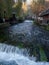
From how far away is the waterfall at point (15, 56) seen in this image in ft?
31.8

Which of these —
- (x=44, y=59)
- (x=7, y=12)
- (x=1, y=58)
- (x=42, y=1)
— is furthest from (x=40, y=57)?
(x=42, y=1)

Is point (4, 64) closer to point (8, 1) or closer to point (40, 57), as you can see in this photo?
point (40, 57)

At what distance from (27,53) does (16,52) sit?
664 millimetres

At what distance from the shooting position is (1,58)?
1031 cm

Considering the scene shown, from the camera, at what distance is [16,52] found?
36.7ft

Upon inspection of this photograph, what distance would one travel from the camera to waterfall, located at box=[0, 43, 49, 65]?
382 inches

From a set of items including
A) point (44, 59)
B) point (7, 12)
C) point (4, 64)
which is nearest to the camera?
point (4, 64)

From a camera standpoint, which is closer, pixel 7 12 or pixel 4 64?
pixel 4 64

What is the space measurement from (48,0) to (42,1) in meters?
8.15

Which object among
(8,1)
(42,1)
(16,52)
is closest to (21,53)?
(16,52)

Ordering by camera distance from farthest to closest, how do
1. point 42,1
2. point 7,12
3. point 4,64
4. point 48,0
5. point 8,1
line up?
1. point 48,0
2. point 42,1
3. point 7,12
4. point 8,1
5. point 4,64

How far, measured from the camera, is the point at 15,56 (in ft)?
34.8

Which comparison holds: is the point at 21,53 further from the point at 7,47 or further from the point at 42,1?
the point at 42,1

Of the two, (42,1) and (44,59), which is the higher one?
(42,1)
